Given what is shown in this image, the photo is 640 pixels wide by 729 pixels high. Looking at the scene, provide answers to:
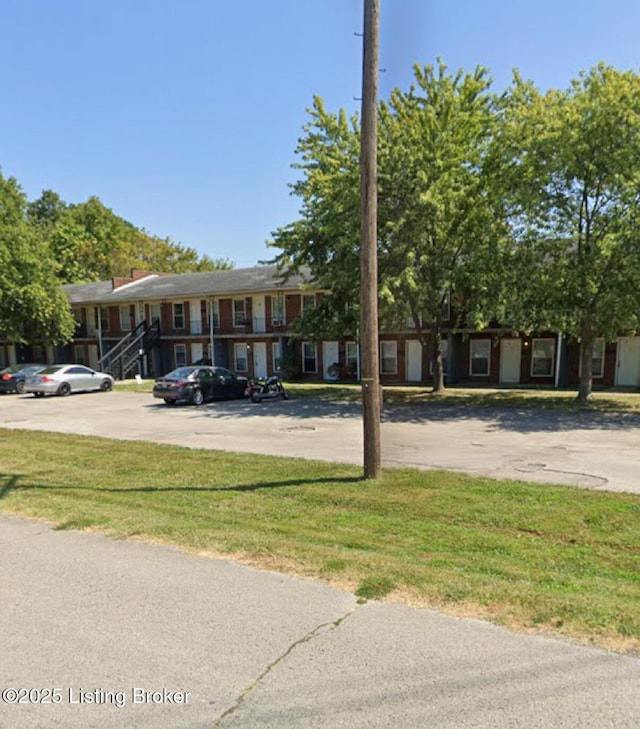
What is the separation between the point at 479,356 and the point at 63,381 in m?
20.8

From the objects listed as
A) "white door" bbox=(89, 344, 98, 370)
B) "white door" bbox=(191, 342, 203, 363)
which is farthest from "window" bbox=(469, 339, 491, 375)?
"white door" bbox=(89, 344, 98, 370)

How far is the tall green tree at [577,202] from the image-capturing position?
606 inches

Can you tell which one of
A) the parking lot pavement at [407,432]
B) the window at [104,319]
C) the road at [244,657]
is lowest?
the parking lot pavement at [407,432]

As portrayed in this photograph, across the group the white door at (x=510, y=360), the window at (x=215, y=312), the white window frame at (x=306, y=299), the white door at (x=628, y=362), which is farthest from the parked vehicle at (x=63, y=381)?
the white door at (x=628, y=362)

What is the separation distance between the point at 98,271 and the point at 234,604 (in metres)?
62.4

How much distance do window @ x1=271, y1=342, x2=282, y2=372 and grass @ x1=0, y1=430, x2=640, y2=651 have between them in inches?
860

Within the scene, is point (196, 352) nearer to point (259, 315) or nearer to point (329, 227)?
point (259, 315)

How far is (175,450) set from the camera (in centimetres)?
1088

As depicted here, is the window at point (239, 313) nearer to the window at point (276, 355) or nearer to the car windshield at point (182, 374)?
the window at point (276, 355)

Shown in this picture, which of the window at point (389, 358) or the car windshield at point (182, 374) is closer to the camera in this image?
the car windshield at point (182, 374)

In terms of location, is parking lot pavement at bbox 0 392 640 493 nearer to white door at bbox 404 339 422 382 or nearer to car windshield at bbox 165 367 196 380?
car windshield at bbox 165 367 196 380

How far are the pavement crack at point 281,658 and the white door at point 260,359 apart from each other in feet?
97.4

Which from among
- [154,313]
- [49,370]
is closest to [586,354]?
[49,370]

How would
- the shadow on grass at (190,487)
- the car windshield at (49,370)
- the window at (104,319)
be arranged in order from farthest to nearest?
the window at (104,319)
the car windshield at (49,370)
the shadow on grass at (190,487)
